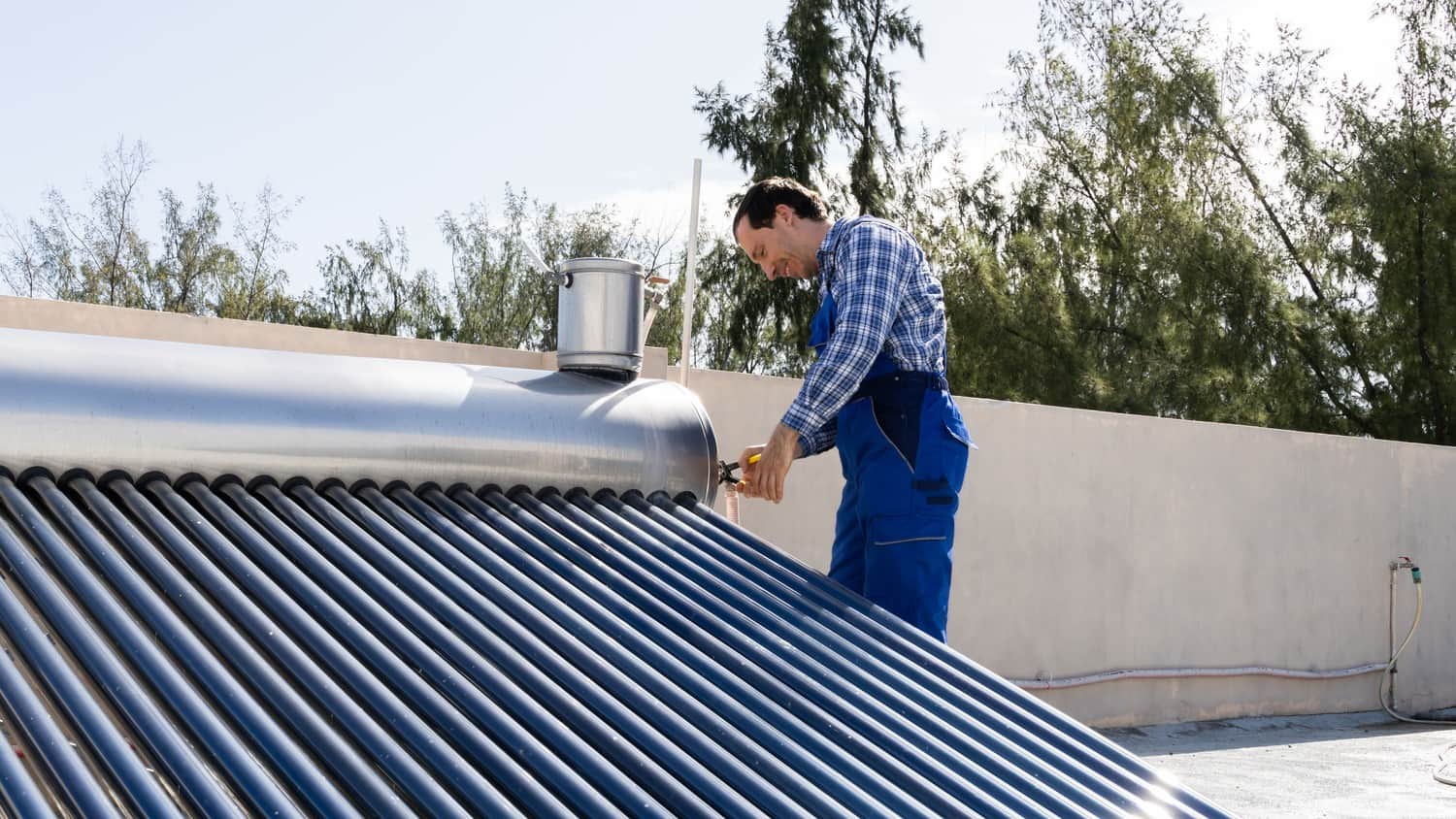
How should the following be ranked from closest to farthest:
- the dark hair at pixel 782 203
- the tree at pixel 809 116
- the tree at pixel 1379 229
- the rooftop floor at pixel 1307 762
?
1. the dark hair at pixel 782 203
2. the rooftop floor at pixel 1307 762
3. the tree at pixel 1379 229
4. the tree at pixel 809 116

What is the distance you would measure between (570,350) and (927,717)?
135 centimetres

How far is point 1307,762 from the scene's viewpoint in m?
7.18

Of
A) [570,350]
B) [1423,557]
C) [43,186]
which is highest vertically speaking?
Answer: [43,186]

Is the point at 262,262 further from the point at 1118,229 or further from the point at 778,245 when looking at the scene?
the point at 778,245

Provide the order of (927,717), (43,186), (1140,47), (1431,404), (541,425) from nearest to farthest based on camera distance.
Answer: (927,717) → (541,425) → (1431,404) → (1140,47) → (43,186)

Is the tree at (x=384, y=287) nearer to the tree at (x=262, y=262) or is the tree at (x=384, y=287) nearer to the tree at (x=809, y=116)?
the tree at (x=262, y=262)

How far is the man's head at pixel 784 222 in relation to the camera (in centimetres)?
351

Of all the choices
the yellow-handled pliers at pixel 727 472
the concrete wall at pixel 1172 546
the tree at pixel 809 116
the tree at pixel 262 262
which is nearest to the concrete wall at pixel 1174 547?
the concrete wall at pixel 1172 546

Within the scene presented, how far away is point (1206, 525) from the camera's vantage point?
861cm

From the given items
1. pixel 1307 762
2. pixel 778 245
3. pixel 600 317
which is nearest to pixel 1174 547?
pixel 1307 762

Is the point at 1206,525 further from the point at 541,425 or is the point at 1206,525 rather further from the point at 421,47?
the point at 421,47

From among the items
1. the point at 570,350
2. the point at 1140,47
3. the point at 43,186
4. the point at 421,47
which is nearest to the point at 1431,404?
the point at 1140,47

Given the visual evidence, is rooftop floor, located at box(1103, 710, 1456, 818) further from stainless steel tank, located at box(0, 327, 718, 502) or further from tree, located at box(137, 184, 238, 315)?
tree, located at box(137, 184, 238, 315)

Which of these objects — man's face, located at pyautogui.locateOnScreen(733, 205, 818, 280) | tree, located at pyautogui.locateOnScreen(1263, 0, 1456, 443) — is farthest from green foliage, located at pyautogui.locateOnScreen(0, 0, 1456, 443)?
man's face, located at pyautogui.locateOnScreen(733, 205, 818, 280)
